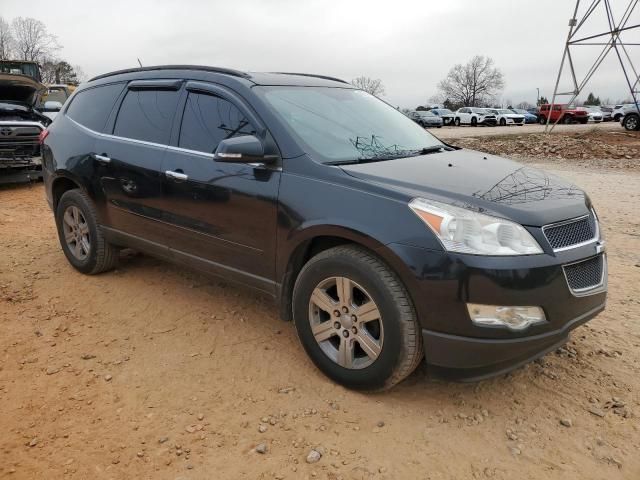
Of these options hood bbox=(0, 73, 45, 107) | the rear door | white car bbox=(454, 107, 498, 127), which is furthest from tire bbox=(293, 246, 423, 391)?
white car bbox=(454, 107, 498, 127)

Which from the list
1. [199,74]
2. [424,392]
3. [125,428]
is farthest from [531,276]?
[199,74]

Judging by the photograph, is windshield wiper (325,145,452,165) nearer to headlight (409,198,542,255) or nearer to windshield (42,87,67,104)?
headlight (409,198,542,255)

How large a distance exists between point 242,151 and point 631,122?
84.0ft

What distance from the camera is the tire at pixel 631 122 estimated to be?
23.4 metres

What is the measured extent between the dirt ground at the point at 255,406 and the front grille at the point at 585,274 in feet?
2.22

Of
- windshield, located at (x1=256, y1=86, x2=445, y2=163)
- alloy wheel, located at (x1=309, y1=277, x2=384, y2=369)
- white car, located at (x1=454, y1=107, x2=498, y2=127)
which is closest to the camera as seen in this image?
alloy wheel, located at (x1=309, y1=277, x2=384, y2=369)

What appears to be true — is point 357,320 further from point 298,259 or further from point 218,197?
point 218,197

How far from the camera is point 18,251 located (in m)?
5.73

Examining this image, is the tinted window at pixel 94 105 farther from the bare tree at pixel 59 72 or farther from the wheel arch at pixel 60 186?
the bare tree at pixel 59 72

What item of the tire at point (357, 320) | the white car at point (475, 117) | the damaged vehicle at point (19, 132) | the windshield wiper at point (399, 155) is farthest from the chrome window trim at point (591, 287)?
the white car at point (475, 117)

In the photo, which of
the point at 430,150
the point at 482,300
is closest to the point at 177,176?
the point at 430,150

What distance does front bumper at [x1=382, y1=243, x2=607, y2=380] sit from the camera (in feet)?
8.25

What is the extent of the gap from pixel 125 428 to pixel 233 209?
1.42 meters

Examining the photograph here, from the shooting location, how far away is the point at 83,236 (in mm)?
4898
